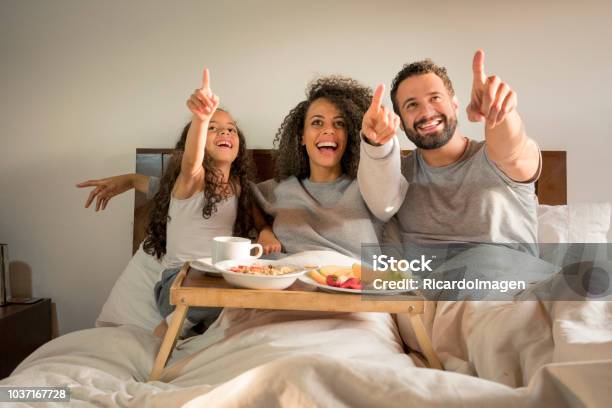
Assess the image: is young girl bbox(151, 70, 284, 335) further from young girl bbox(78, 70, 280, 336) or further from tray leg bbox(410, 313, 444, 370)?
tray leg bbox(410, 313, 444, 370)

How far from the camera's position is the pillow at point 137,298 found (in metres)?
1.58

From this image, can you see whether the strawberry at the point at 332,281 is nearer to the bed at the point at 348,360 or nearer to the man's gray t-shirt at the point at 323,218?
the bed at the point at 348,360

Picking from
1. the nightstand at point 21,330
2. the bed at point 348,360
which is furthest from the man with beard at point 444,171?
the nightstand at point 21,330

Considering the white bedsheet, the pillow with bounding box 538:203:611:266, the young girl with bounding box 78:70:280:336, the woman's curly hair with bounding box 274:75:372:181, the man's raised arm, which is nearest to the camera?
the white bedsheet

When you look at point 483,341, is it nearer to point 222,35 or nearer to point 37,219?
point 222,35

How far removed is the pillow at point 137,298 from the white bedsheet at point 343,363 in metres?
0.19

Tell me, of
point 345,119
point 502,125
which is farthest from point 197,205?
point 502,125

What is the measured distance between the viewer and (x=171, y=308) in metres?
1.45

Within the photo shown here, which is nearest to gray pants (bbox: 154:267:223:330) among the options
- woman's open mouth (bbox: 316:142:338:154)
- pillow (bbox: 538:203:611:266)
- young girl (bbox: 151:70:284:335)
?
young girl (bbox: 151:70:284:335)

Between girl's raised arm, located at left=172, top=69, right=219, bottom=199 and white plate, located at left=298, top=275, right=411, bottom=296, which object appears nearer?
white plate, located at left=298, top=275, right=411, bottom=296

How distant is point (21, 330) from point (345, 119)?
55.7 inches

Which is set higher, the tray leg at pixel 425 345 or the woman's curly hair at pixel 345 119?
the woman's curly hair at pixel 345 119

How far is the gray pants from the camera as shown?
A: 143cm

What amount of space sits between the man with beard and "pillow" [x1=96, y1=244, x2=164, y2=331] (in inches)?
28.8
